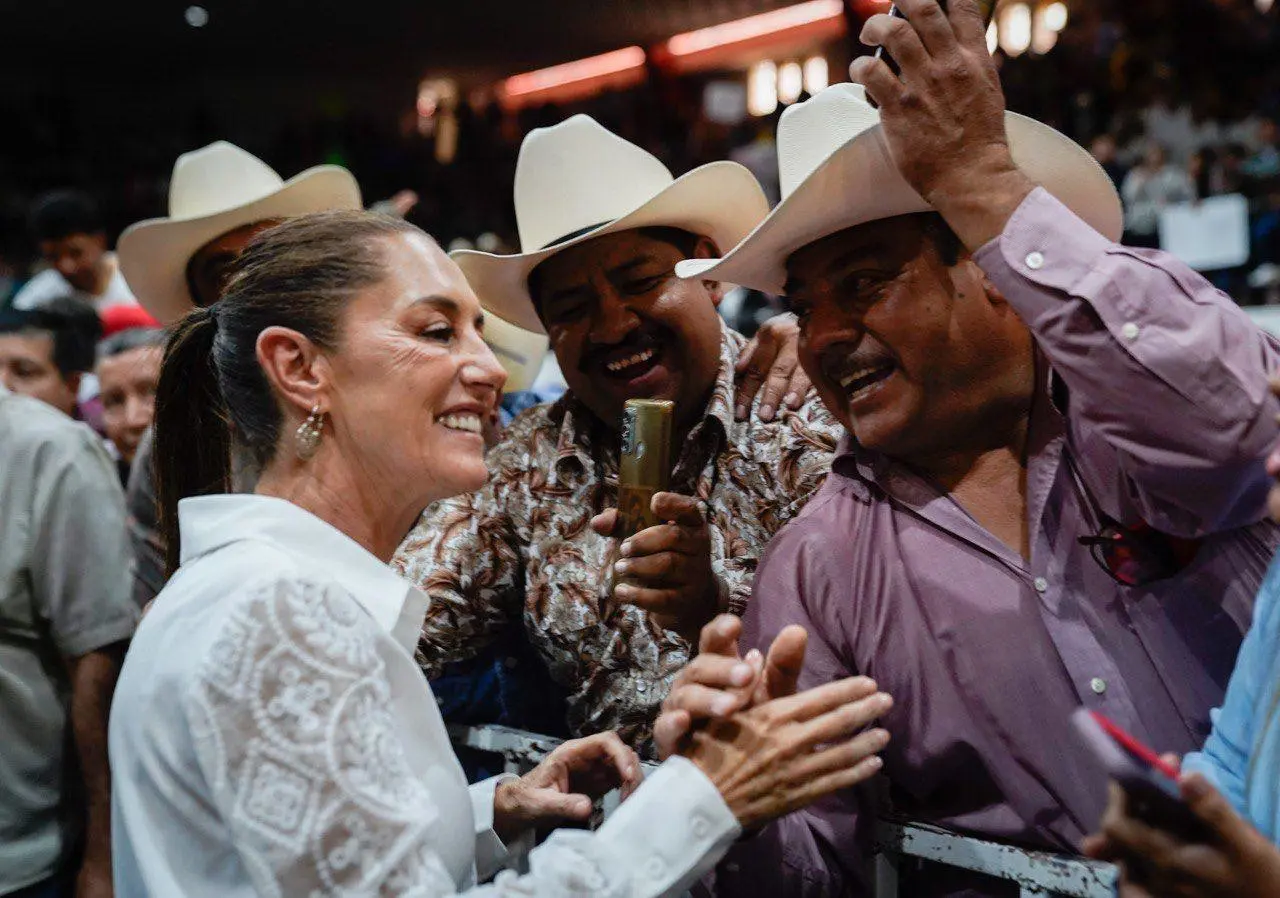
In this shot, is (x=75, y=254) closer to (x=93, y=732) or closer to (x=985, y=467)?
(x=93, y=732)

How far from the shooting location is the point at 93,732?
3.05m

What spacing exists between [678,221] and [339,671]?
1.62 metres

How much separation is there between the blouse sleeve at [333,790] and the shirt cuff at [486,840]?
58 centimetres

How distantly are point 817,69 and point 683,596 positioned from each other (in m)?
15.7

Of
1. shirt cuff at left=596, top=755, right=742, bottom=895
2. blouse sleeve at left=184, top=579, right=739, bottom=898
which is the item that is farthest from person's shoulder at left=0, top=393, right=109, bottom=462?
shirt cuff at left=596, top=755, right=742, bottom=895

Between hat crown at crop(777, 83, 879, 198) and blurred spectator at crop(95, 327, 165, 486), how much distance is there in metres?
2.75

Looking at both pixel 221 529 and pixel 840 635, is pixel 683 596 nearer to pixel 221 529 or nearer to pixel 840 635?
pixel 840 635

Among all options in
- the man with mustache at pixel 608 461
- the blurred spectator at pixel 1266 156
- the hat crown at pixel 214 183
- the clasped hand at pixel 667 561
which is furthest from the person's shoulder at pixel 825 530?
the blurred spectator at pixel 1266 156

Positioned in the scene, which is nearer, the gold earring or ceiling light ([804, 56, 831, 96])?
the gold earring

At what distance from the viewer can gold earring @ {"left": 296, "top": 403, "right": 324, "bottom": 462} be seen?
1.88 meters

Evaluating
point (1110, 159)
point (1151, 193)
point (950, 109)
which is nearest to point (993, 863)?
point (950, 109)

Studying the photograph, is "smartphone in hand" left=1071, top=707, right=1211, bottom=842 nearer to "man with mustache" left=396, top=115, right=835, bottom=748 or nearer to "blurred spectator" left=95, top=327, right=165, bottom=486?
"man with mustache" left=396, top=115, right=835, bottom=748

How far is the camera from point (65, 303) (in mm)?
4367

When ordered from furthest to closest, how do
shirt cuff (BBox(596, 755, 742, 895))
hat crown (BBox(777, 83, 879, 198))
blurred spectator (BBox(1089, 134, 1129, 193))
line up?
blurred spectator (BBox(1089, 134, 1129, 193)) → hat crown (BBox(777, 83, 879, 198)) → shirt cuff (BBox(596, 755, 742, 895))
